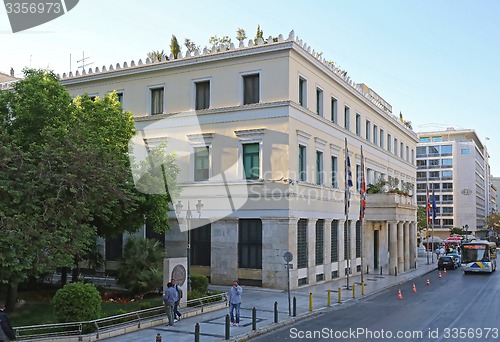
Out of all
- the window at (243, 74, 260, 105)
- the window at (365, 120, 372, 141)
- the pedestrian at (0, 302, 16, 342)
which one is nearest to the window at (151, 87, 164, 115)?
the window at (243, 74, 260, 105)

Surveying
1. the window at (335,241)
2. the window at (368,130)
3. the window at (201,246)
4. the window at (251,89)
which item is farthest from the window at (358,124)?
the window at (201,246)

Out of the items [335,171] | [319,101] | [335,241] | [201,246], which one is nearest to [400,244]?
[335,241]

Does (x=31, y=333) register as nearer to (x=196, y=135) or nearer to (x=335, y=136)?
(x=196, y=135)

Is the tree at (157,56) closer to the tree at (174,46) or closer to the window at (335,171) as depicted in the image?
the tree at (174,46)

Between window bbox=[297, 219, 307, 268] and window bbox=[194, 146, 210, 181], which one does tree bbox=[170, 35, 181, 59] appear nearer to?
window bbox=[194, 146, 210, 181]

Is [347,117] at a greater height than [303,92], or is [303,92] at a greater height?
[303,92]

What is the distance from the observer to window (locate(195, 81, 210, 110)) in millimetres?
36719

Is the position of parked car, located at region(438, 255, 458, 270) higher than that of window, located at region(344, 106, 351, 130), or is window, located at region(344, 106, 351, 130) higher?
window, located at region(344, 106, 351, 130)

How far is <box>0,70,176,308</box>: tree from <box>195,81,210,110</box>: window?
1137 centimetres

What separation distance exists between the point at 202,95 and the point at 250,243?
10.7 meters

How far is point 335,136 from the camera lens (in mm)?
40750

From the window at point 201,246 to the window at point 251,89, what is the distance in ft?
28.9

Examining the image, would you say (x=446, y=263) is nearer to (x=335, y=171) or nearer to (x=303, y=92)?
(x=335, y=171)

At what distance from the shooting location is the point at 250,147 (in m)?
34.7
